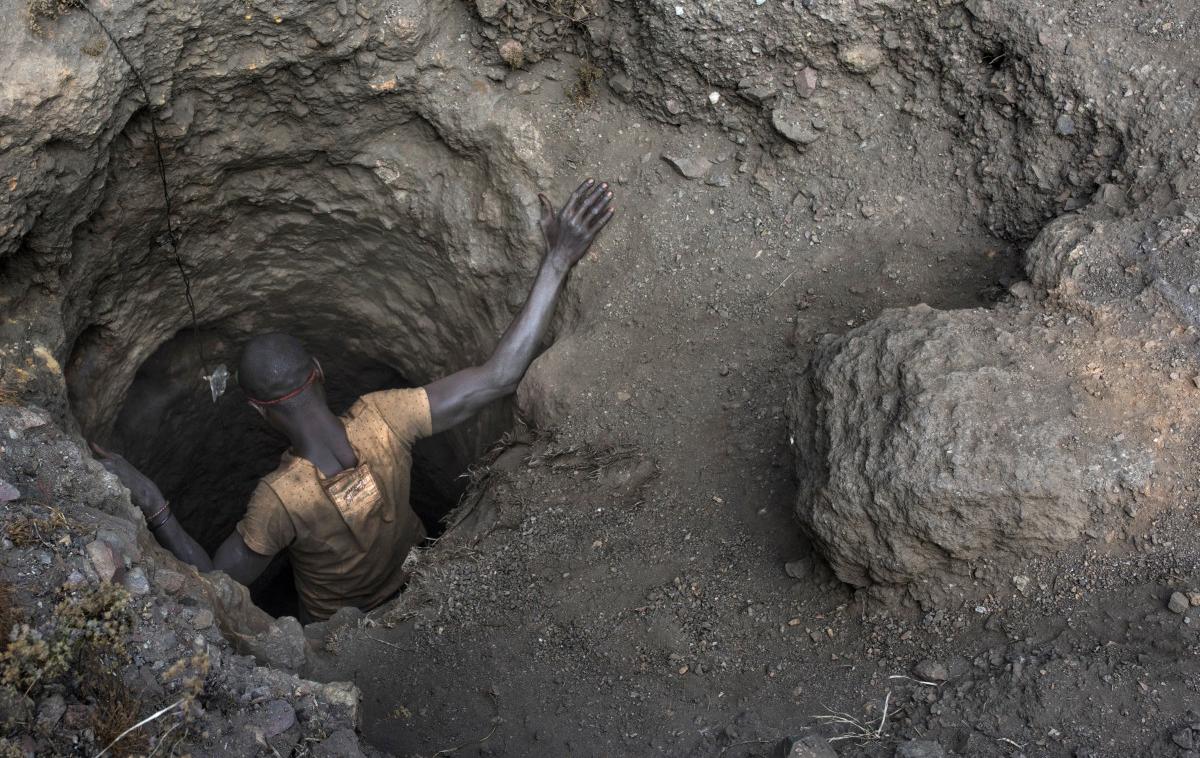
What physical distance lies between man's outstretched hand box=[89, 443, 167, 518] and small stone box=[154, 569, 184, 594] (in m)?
1.29

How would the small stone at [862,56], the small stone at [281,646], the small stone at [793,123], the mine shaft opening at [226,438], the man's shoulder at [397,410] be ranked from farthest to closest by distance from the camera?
the mine shaft opening at [226,438]
the man's shoulder at [397,410]
the small stone at [793,123]
the small stone at [862,56]
the small stone at [281,646]

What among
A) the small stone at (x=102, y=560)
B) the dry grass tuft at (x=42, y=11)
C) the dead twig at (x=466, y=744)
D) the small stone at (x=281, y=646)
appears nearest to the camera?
the small stone at (x=102, y=560)

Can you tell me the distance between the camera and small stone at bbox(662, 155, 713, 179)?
157 inches

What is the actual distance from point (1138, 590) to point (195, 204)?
13.6 ft

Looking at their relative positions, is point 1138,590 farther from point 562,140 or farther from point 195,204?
point 195,204

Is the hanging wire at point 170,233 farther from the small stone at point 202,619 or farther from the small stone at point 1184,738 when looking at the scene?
the small stone at point 1184,738

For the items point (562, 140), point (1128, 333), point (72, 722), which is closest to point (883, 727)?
point (1128, 333)

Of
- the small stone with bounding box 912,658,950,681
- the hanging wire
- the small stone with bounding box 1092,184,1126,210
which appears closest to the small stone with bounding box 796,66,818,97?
the small stone with bounding box 1092,184,1126,210

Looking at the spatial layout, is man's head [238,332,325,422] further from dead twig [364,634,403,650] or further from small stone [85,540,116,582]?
small stone [85,540,116,582]

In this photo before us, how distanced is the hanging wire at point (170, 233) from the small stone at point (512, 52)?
147cm

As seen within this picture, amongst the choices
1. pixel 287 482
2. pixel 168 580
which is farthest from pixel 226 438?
pixel 168 580

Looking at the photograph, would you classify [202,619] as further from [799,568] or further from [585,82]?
[585,82]

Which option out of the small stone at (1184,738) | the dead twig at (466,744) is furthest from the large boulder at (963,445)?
the dead twig at (466,744)

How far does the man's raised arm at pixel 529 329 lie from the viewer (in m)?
4.09
